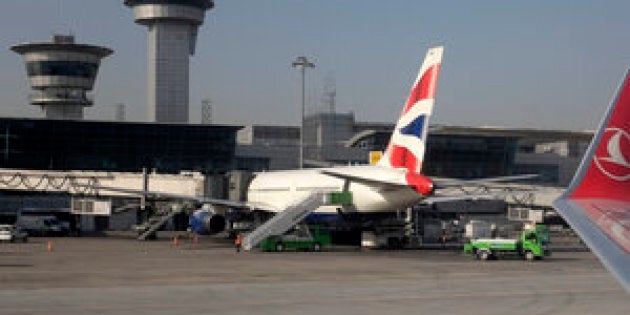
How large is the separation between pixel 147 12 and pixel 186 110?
25.7m

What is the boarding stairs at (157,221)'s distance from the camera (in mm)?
59125

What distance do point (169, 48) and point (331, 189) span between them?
141 meters

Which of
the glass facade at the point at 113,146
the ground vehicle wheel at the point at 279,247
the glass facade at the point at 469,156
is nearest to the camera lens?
the ground vehicle wheel at the point at 279,247

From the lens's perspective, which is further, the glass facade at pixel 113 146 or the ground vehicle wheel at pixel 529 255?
the glass facade at pixel 113 146

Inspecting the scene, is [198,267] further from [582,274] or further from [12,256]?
[582,274]

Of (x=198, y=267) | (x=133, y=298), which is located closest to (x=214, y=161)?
(x=198, y=267)

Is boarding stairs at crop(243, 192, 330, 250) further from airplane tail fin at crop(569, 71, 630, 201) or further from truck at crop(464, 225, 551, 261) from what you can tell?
airplane tail fin at crop(569, 71, 630, 201)

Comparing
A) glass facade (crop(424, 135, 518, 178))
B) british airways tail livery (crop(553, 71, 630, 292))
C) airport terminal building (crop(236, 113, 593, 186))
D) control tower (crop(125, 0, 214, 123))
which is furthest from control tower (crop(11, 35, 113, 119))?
british airways tail livery (crop(553, 71, 630, 292))

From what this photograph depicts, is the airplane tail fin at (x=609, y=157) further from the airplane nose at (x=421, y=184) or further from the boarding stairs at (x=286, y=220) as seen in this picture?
the boarding stairs at (x=286, y=220)

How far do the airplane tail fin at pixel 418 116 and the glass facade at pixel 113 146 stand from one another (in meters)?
68.0

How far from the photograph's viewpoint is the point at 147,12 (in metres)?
188

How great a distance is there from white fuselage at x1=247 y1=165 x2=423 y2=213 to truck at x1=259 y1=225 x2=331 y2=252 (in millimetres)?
1517

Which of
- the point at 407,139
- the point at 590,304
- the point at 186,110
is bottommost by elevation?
the point at 590,304

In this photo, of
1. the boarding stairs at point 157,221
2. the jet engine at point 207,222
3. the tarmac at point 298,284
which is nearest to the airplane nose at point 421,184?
the tarmac at point 298,284
